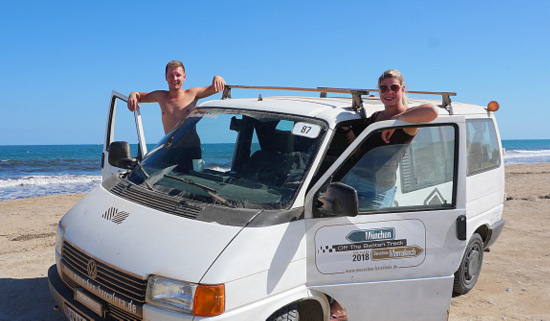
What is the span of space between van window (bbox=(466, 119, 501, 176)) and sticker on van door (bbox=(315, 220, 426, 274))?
5.31 feet

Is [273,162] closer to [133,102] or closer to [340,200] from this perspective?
[340,200]

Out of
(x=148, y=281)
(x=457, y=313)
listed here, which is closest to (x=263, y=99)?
(x=148, y=281)

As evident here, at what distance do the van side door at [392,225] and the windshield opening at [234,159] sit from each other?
302mm

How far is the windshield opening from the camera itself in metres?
3.57

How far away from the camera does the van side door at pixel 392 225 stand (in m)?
3.45

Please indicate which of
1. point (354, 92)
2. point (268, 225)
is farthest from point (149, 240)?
point (354, 92)

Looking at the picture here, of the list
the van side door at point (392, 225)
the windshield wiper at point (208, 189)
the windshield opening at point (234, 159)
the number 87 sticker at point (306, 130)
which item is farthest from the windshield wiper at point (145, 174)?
the van side door at point (392, 225)

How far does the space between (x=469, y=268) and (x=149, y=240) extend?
12.7 ft

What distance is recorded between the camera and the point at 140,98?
19.2ft

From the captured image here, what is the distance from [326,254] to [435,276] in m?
1.06

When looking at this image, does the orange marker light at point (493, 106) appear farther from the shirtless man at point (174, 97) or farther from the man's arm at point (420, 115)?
the shirtless man at point (174, 97)

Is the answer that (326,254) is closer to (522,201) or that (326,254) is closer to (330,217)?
(330,217)

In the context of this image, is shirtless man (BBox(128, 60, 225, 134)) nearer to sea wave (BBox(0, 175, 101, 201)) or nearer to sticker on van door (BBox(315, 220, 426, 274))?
sticker on van door (BBox(315, 220, 426, 274))

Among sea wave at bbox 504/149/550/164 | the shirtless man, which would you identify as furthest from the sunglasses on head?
sea wave at bbox 504/149/550/164
